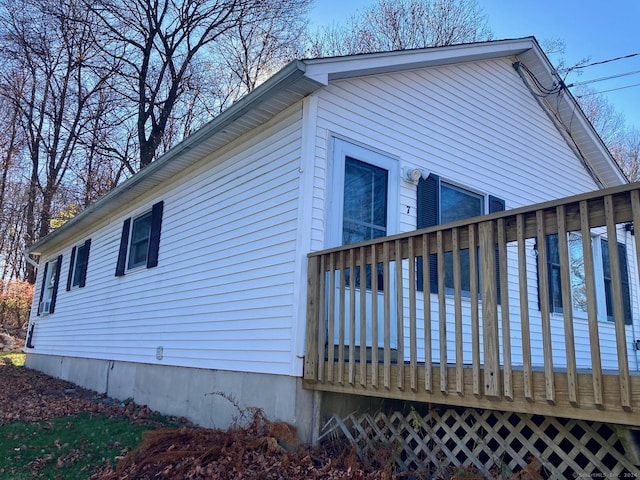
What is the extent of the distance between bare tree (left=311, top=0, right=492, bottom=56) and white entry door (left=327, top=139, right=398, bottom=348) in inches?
504

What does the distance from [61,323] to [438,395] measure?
1074 centimetres

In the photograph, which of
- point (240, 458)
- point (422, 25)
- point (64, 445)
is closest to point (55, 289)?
point (64, 445)

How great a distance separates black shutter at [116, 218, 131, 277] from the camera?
29.5 ft

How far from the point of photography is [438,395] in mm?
3607

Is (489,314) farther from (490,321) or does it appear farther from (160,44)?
(160,44)

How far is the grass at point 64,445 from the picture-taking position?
4.56 m

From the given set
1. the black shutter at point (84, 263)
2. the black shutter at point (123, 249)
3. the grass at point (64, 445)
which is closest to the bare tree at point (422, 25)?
the black shutter at point (84, 263)

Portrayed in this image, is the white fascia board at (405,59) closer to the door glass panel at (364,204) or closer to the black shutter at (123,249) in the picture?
the door glass panel at (364,204)

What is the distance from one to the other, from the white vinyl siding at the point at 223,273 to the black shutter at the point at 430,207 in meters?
1.63

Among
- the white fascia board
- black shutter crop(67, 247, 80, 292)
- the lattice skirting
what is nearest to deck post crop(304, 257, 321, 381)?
the lattice skirting

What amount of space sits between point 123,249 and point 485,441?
722cm

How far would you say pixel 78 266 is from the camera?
1156cm

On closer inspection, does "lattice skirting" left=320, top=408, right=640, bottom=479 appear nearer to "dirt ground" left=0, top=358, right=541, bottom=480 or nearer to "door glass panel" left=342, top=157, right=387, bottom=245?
"dirt ground" left=0, top=358, right=541, bottom=480

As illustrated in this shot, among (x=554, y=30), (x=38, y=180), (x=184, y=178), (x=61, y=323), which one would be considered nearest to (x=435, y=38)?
(x=554, y=30)
